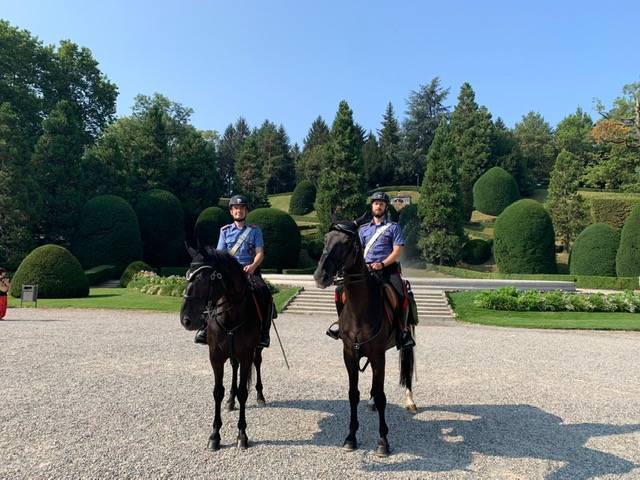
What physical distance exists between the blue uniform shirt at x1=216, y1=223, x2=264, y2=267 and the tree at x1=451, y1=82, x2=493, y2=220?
181 ft

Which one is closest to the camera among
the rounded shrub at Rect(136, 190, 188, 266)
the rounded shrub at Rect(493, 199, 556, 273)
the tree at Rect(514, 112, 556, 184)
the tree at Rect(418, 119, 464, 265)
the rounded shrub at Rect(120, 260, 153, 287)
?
the rounded shrub at Rect(120, 260, 153, 287)

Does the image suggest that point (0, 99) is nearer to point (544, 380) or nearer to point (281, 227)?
point (281, 227)

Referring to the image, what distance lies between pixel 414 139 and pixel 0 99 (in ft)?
194

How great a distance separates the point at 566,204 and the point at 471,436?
42994 mm

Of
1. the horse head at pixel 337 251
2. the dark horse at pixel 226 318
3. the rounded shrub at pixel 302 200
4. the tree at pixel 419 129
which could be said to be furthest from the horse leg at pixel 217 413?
the tree at pixel 419 129

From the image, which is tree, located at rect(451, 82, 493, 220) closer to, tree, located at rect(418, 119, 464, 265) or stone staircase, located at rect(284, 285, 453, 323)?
tree, located at rect(418, 119, 464, 265)

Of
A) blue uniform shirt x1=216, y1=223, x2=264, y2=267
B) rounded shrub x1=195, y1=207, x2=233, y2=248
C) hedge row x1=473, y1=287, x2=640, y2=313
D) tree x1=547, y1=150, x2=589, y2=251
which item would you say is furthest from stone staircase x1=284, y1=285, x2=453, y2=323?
tree x1=547, y1=150, x2=589, y2=251

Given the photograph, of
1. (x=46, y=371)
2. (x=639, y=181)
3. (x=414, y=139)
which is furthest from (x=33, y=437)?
(x=414, y=139)

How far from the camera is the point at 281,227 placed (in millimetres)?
35969

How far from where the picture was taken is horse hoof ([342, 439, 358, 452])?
541 centimetres

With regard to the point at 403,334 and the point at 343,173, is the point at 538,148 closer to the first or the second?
the point at 343,173

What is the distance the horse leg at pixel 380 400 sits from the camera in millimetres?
5297

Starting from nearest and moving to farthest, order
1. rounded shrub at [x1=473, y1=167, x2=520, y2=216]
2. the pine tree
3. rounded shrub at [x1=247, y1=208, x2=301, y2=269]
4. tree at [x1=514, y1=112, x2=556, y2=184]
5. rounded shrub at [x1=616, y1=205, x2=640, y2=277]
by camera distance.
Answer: rounded shrub at [x1=616, y1=205, x2=640, y2=277]
rounded shrub at [x1=247, y1=208, x2=301, y2=269]
rounded shrub at [x1=473, y1=167, x2=520, y2=216]
the pine tree
tree at [x1=514, y1=112, x2=556, y2=184]

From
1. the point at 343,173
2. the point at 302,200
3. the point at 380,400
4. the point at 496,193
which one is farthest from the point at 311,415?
the point at 302,200
